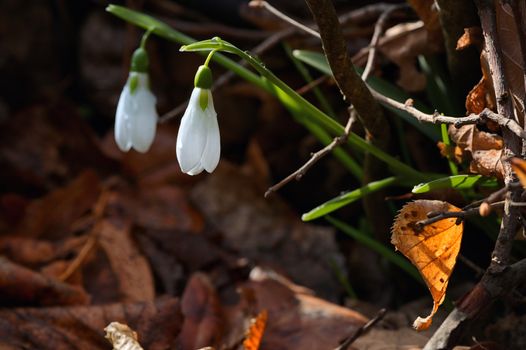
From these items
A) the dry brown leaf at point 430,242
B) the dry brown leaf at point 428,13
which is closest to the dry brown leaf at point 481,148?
the dry brown leaf at point 430,242

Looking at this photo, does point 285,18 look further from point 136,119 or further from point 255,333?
point 255,333

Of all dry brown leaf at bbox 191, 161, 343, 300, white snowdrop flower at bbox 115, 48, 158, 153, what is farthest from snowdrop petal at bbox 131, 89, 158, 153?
dry brown leaf at bbox 191, 161, 343, 300

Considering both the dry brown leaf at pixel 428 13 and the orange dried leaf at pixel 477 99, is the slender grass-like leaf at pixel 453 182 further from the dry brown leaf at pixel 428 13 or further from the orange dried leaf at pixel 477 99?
the dry brown leaf at pixel 428 13

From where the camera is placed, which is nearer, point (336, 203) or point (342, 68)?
point (342, 68)

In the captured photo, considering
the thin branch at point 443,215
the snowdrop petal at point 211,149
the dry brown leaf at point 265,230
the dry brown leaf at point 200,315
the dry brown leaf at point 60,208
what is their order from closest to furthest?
the thin branch at point 443,215, the snowdrop petal at point 211,149, the dry brown leaf at point 200,315, the dry brown leaf at point 265,230, the dry brown leaf at point 60,208

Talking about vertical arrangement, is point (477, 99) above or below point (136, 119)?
below

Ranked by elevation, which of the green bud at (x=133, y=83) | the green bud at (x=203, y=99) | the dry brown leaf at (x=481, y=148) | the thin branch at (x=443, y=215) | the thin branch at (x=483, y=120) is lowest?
the thin branch at (x=443, y=215)

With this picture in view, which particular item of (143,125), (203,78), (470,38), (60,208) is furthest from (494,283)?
(60,208)

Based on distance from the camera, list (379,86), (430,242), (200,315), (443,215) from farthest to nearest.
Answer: (200,315)
(379,86)
(430,242)
(443,215)
